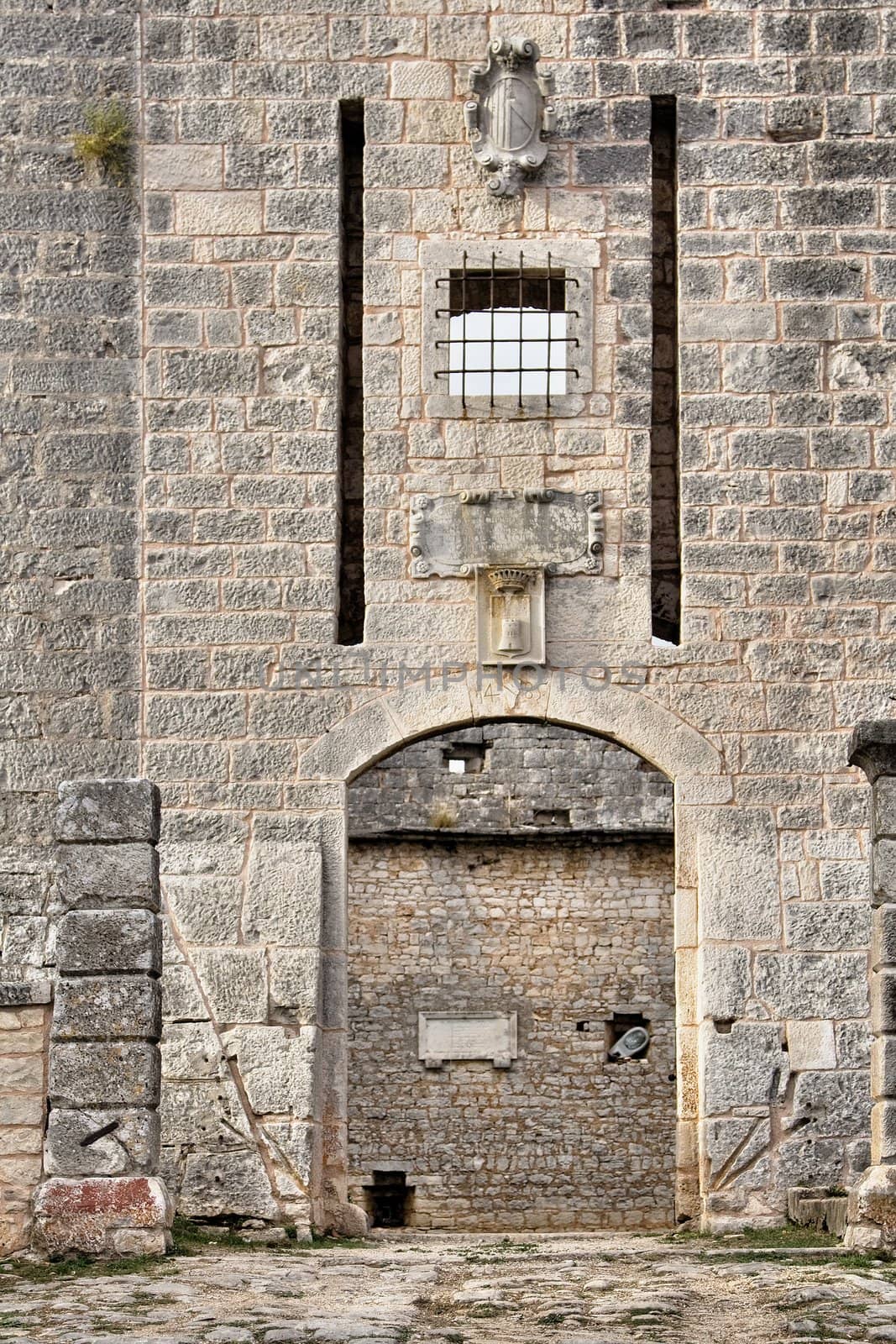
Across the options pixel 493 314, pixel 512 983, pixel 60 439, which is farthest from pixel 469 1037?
pixel 493 314

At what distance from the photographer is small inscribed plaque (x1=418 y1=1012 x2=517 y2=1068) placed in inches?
623

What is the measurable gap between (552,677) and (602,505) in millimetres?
846

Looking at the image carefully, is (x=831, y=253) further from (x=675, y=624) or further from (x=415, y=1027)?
(x=415, y=1027)

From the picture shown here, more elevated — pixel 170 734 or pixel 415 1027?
pixel 170 734

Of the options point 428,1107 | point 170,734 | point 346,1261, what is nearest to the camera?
point 346,1261

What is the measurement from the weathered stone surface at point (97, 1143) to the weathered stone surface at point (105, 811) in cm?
93

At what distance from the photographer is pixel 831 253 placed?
10.3 metres

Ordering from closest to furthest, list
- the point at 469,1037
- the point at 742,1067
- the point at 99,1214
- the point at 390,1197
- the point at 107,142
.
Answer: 1. the point at 99,1214
2. the point at 742,1067
3. the point at 107,142
4. the point at 390,1197
5. the point at 469,1037

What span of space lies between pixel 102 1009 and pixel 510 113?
507cm

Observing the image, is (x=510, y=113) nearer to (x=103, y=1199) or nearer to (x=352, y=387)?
(x=352, y=387)

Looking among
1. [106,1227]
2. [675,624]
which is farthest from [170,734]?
[106,1227]

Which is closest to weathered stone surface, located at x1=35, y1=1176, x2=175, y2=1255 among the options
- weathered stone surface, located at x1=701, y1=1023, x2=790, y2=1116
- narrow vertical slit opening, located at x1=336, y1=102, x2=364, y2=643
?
weathered stone surface, located at x1=701, y1=1023, x2=790, y2=1116

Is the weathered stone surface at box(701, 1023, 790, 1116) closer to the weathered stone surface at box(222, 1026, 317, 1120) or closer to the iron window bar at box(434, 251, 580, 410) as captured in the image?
the weathered stone surface at box(222, 1026, 317, 1120)

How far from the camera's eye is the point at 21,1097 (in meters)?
7.27
